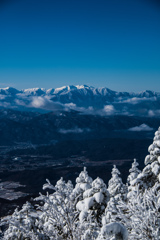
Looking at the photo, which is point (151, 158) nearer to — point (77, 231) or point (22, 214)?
point (77, 231)

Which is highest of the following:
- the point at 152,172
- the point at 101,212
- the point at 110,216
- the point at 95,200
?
the point at 152,172

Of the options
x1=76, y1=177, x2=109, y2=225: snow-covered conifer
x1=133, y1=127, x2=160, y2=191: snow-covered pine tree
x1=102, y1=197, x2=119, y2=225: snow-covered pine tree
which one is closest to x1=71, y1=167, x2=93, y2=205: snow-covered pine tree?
x1=76, y1=177, x2=109, y2=225: snow-covered conifer

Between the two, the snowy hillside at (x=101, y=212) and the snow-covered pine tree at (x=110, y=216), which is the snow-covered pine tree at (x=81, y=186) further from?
the snow-covered pine tree at (x=110, y=216)

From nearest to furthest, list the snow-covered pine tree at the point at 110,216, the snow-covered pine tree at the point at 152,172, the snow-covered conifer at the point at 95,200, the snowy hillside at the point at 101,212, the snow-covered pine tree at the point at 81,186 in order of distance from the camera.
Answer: the snowy hillside at the point at 101,212 → the snow-covered pine tree at the point at 110,216 → the snow-covered pine tree at the point at 152,172 → the snow-covered conifer at the point at 95,200 → the snow-covered pine tree at the point at 81,186

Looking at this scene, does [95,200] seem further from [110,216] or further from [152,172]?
[110,216]

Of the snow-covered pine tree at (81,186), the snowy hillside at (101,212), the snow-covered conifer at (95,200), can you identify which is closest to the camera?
the snowy hillside at (101,212)

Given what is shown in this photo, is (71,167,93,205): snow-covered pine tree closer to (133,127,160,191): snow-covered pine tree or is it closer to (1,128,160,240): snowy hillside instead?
(1,128,160,240): snowy hillside

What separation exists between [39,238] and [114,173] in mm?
13296

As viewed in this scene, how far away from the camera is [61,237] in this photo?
40.4 ft

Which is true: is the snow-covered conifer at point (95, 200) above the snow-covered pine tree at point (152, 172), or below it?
below

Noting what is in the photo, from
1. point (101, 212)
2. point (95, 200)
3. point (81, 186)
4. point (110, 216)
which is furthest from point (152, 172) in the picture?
point (81, 186)

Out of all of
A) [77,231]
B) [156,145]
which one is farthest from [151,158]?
[77,231]

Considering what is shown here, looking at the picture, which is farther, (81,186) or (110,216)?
(81,186)

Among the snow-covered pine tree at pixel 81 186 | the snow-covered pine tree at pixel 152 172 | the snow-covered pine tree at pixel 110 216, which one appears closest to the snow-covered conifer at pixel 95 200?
the snow-covered pine tree at pixel 152 172
